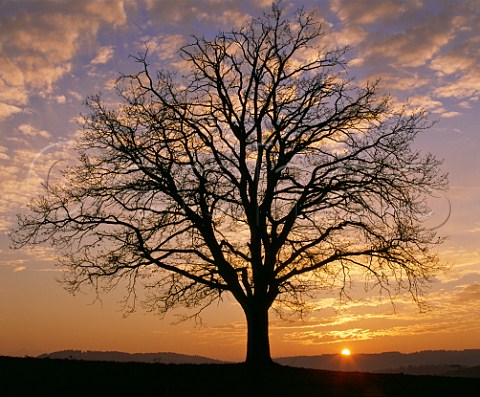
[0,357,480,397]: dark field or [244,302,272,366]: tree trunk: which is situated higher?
[244,302,272,366]: tree trunk

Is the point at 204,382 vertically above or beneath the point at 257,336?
beneath

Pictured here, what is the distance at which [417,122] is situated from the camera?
75.4 feet

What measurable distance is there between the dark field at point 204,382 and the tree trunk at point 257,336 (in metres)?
0.95

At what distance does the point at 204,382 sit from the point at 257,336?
16.0ft

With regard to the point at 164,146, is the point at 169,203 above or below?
below

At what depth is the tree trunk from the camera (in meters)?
21.3

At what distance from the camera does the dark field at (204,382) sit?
16016 mm

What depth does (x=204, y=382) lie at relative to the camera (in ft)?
55.5

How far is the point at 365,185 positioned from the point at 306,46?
20.3 feet

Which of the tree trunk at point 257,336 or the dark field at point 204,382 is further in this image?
the tree trunk at point 257,336

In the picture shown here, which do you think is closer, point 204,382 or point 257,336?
point 204,382

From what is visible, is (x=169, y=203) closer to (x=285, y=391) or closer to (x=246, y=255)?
(x=246, y=255)

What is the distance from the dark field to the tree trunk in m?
0.95

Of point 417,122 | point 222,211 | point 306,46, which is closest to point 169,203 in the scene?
point 222,211
